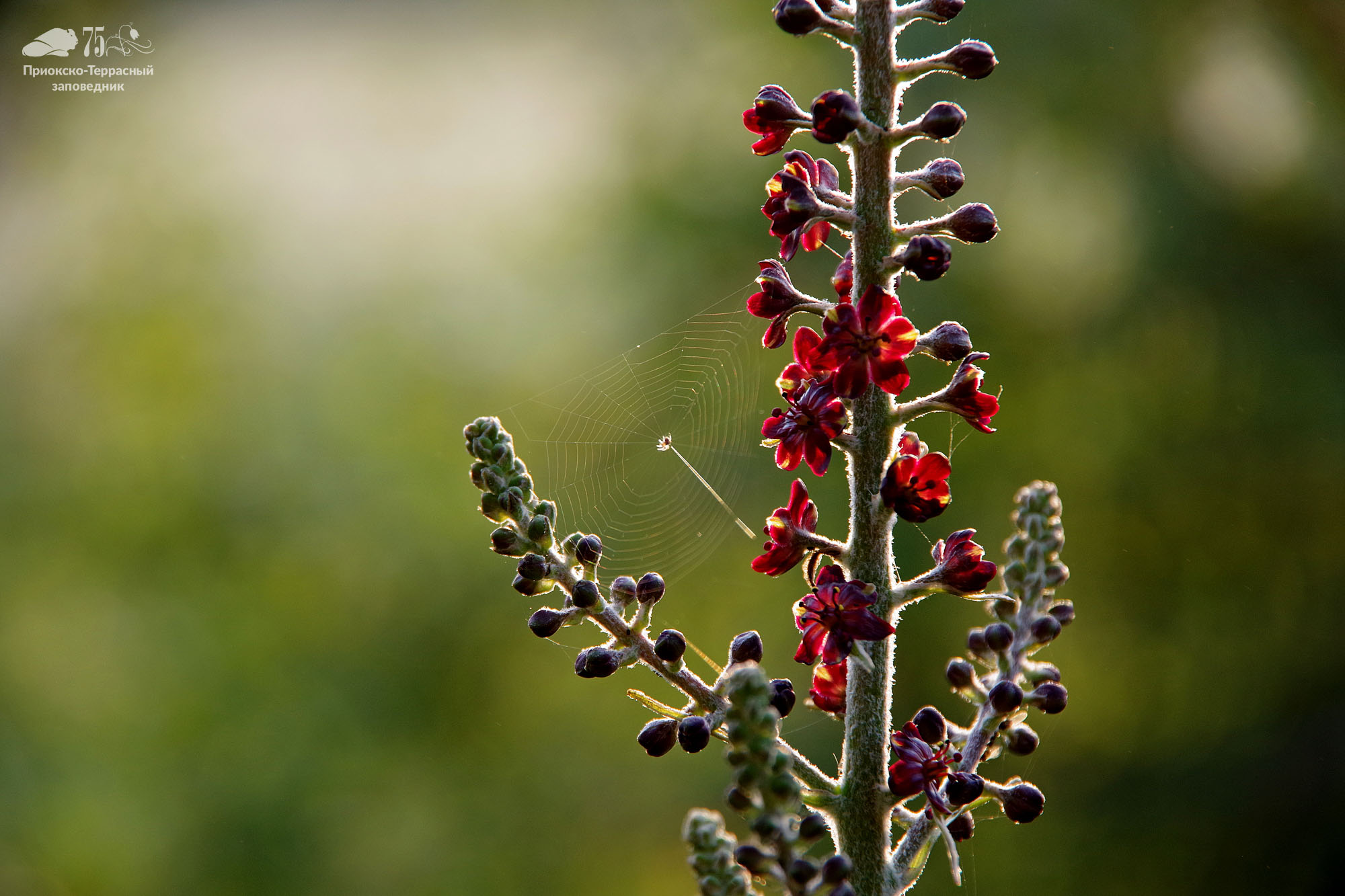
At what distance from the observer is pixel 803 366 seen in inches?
81.0

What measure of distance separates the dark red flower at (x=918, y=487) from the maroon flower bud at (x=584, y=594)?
66 cm

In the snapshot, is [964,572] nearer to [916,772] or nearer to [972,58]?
[916,772]

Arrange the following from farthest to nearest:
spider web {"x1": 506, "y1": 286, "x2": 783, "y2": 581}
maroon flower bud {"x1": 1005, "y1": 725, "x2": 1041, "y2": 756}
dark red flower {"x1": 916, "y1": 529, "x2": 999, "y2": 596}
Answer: spider web {"x1": 506, "y1": 286, "x2": 783, "y2": 581}, maroon flower bud {"x1": 1005, "y1": 725, "x2": 1041, "y2": 756}, dark red flower {"x1": 916, "y1": 529, "x2": 999, "y2": 596}

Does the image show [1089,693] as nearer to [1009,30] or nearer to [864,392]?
[1009,30]

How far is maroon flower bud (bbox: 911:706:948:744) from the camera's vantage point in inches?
81.8

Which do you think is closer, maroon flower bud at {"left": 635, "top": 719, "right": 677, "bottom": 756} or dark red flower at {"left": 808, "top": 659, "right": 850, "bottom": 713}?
maroon flower bud at {"left": 635, "top": 719, "right": 677, "bottom": 756}

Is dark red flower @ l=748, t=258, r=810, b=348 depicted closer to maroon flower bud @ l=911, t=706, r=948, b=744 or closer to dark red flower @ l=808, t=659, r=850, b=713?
dark red flower @ l=808, t=659, r=850, b=713

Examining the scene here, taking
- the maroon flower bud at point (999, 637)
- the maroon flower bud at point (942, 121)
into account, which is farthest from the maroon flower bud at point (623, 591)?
the maroon flower bud at point (942, 121)

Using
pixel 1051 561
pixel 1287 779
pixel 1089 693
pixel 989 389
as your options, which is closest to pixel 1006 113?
pixel 989 389

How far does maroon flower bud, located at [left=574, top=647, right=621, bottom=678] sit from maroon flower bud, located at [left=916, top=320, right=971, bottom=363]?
3.32ft

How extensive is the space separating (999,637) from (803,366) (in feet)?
2.75

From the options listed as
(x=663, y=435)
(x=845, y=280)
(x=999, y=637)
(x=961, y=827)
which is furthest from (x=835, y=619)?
(x=663, y=435)

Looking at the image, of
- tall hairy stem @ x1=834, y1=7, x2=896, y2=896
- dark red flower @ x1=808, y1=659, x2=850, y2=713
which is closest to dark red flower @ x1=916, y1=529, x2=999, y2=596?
tall hairy stem @ x1=834, y1=7, x2=896, y2=896

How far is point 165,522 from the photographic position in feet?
31.2
